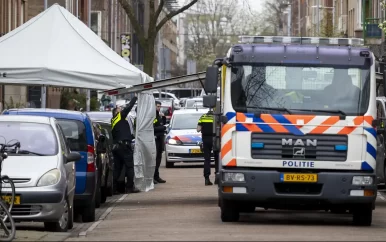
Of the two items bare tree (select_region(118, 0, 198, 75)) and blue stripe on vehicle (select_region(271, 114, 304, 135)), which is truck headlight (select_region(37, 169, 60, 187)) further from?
bare tree (select_region(118, 0, 198, 75))

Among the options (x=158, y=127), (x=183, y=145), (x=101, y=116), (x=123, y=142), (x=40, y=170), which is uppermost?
(x=101, y=116)

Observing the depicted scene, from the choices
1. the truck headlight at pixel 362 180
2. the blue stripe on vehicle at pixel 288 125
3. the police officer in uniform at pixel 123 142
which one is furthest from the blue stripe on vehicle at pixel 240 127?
the police officer in uniform at pixel 123 142

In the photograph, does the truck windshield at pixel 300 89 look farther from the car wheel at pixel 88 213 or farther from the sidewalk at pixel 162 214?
the car wheel at pixel 88 213

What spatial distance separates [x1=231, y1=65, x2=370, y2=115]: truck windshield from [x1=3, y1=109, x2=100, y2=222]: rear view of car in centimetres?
306

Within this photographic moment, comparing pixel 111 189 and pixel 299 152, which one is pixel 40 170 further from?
pixel 111 189

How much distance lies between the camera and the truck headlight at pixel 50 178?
1526 cm

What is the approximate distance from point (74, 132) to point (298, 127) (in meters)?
4.32

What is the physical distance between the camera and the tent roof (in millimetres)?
22234

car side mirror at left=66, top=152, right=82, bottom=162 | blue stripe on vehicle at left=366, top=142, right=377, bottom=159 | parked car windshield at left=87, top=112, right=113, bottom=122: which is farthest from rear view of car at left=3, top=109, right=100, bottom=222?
parked car windshield at left=87, top=112, right=113, bottom=122

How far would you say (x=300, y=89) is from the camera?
54.2 feet

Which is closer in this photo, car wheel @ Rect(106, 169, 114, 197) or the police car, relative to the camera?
car wheel @ Rect(106, 169, 114, 197)

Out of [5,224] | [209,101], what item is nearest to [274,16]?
[209,101]

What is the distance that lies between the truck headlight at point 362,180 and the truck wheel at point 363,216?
1.75 feet

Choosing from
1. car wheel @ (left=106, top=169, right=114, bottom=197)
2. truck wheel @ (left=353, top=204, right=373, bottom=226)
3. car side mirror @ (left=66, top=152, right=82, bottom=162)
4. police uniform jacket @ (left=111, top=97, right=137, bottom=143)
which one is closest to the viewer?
car side mirror @ (left=66, top=152, right=82, bottom=162)
